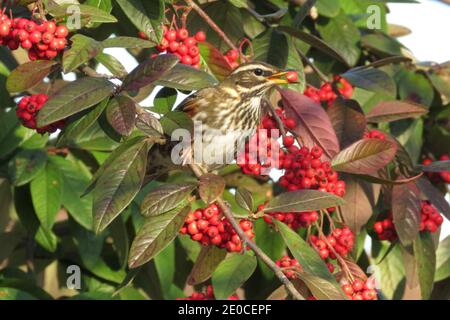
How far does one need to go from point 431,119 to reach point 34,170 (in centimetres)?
233

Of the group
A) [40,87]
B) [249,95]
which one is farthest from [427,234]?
[40,87]

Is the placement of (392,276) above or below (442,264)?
below

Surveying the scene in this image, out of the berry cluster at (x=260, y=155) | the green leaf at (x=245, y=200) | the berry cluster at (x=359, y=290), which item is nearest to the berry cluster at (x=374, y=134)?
the berry cluster at (x=260, y=155)

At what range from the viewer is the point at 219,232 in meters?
3.67

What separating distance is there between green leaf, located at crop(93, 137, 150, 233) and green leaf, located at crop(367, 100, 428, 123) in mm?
1724

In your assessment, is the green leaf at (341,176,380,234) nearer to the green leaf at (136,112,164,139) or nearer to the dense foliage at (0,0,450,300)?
the dense foliage at (0,0,450,300)

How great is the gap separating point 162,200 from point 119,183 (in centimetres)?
16

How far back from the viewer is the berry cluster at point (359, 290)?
3648 mm

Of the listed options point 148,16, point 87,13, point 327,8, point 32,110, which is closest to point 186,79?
point 87,13

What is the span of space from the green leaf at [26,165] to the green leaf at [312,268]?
1.57 meters

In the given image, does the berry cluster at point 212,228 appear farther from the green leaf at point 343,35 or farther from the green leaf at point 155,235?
the green leaf at point 343,35

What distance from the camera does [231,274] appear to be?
385 cm

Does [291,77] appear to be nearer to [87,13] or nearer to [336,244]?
[336,244]

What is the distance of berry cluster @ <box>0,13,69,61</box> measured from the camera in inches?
136
